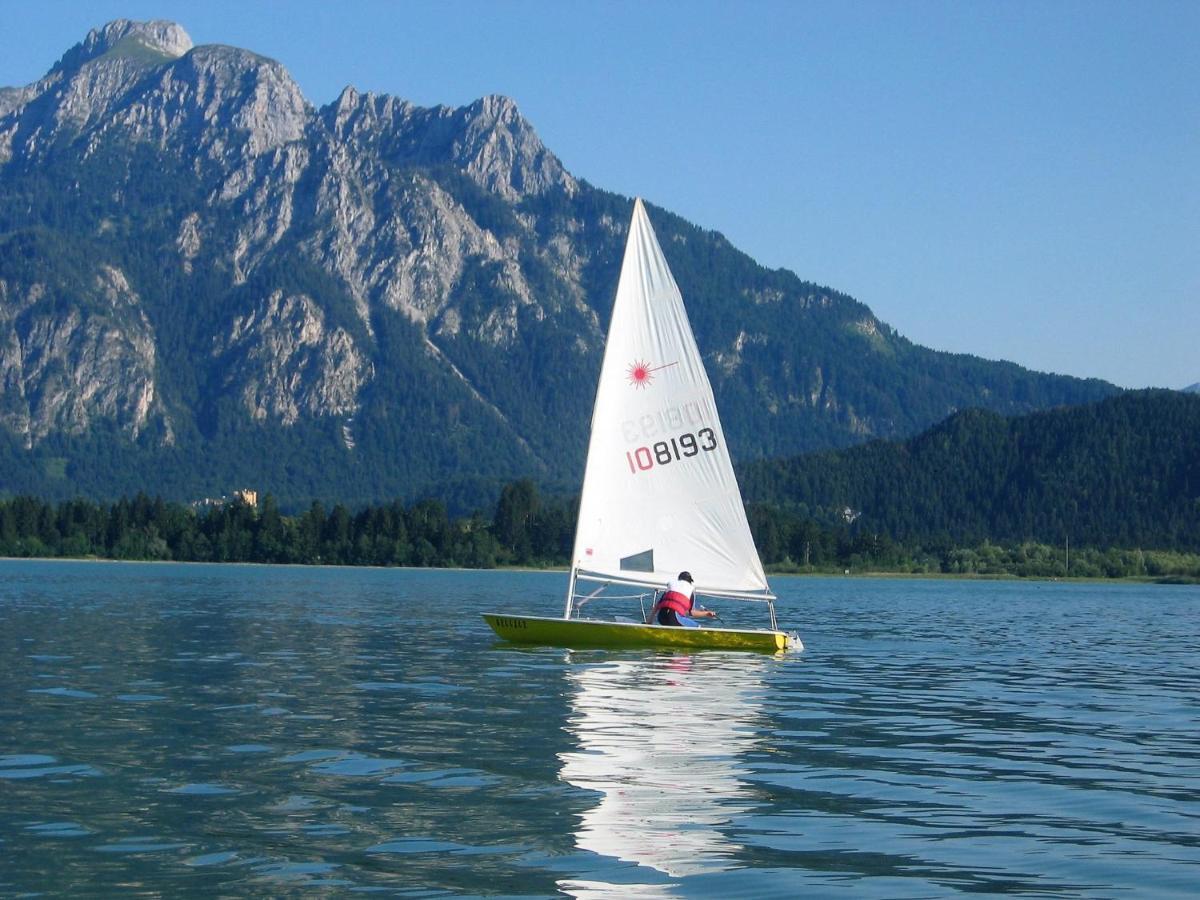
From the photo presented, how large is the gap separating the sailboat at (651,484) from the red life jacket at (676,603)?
58cm

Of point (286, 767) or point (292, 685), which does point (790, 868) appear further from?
point (292, 685)

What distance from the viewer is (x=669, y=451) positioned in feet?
168

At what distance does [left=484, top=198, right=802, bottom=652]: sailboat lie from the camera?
5062cm

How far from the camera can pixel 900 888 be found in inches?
707

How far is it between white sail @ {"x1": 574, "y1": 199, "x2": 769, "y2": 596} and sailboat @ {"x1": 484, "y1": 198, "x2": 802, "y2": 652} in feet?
0.10

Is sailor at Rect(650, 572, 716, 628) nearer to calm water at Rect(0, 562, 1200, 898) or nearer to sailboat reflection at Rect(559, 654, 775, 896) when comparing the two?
calm water at Rect(0, 562, 1200, 898)

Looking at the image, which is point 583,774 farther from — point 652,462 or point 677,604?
point 652,462

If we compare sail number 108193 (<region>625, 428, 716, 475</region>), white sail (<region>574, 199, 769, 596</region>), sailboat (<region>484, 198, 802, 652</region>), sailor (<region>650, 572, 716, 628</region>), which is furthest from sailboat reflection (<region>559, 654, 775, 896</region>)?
sail number 108193 (<region>625, 428, 716, 475</region>)

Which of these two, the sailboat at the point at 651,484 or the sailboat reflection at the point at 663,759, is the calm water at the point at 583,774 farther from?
the sailboat at the point at 651,484

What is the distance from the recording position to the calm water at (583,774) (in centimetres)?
1845

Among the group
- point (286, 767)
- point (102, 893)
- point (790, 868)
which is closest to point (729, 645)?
point (286, 767)

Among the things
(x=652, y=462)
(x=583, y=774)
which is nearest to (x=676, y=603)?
(x=652, y=462)

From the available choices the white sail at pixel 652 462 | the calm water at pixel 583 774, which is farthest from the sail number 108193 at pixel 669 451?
the calm water at pixel 583 774

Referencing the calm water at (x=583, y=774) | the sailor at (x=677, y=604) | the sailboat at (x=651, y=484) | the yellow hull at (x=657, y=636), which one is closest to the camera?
the calm water at (x=583, y=774)
